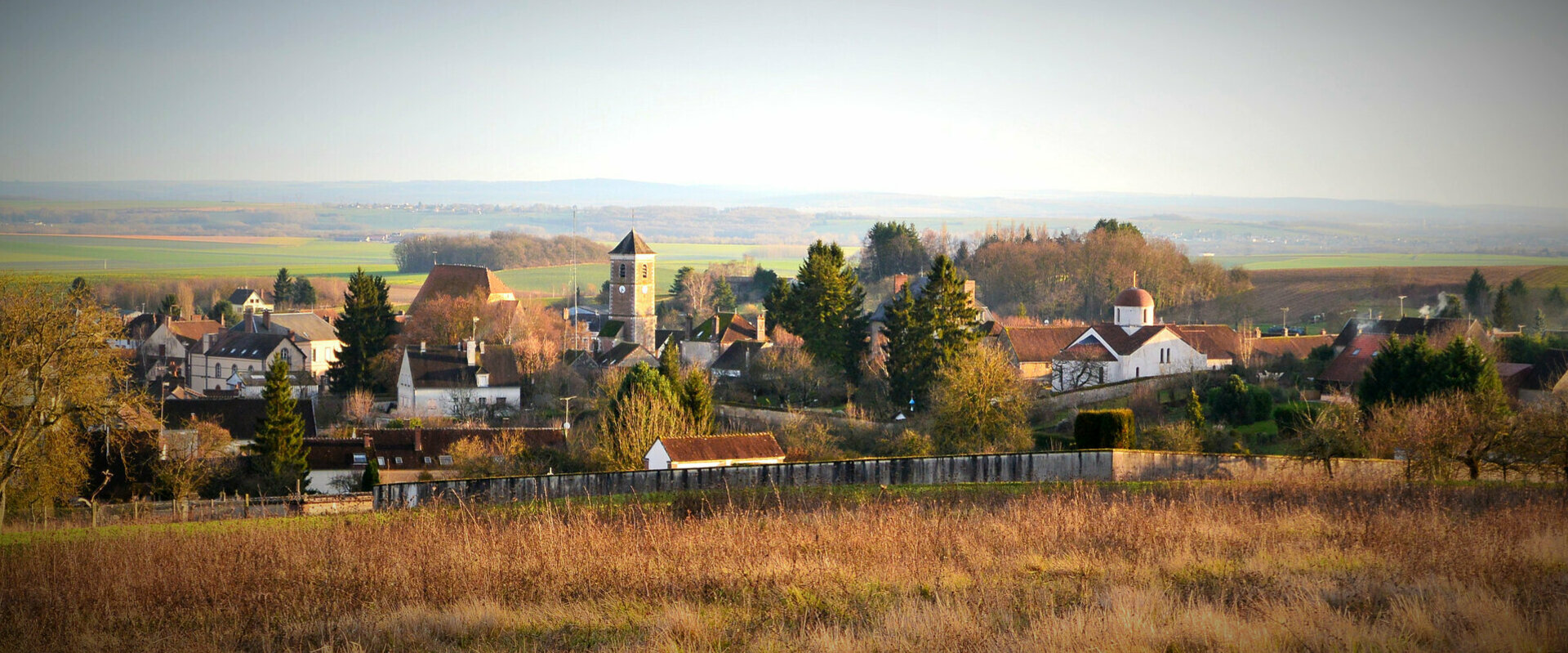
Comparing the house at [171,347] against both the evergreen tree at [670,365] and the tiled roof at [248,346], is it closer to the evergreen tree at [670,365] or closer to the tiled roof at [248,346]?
the tiled roof at [248,346]

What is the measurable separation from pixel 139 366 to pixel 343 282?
45342mm

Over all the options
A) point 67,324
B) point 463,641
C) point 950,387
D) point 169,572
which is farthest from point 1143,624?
point 950,387

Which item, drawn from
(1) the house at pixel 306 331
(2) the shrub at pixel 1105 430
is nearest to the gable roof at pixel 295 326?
(1) the house at pixel 306 331

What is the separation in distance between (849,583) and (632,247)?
65.4 meters

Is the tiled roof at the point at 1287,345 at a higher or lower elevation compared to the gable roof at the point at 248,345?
higher

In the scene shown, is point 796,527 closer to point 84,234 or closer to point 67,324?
point 67,324

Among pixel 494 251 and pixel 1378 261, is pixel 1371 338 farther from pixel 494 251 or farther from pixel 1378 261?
pixel 494 251

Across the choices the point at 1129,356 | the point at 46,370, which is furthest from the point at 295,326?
the point at 46,370

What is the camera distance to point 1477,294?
82438mm

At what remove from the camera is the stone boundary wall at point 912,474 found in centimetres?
1978

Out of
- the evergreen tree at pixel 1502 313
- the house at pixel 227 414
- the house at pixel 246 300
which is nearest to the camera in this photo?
the house at pixel 227 414

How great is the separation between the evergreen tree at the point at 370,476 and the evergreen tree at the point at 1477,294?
232ft

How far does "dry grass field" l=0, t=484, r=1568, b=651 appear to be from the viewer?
29.7 ft

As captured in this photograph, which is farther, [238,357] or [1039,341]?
[238,357]
